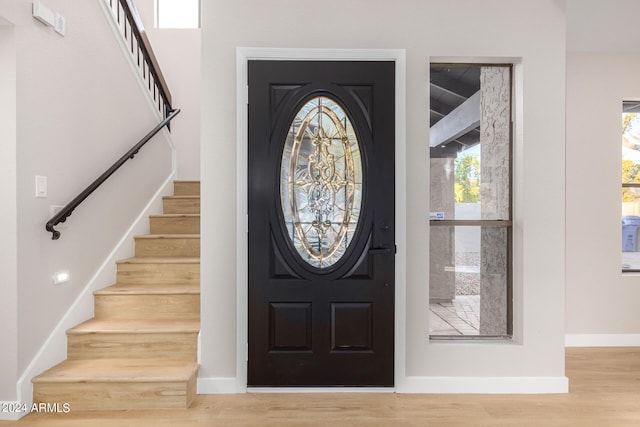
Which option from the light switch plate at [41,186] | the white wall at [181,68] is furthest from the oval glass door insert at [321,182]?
the white wall at [181,68]

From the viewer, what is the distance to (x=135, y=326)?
2928 millimetres

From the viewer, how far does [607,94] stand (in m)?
3.90

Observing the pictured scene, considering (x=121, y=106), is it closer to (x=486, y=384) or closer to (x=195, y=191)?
(x=195, y=191)

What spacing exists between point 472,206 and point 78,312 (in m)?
2.92

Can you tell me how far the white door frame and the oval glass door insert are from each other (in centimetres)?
27

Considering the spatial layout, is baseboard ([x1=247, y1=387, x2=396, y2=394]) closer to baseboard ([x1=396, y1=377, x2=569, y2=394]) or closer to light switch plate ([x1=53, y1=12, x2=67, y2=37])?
baseboard ([x1=396, y1=377, x2=569, y2=394])

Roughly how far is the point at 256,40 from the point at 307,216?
1239 millimetres

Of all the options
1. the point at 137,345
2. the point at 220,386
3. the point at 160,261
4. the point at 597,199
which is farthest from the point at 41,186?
the point at 597,199

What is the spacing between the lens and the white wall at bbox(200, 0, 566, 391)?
2842mm

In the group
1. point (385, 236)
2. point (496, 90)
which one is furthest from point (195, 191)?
point (496, 90)

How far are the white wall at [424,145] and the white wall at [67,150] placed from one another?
983 millimetres

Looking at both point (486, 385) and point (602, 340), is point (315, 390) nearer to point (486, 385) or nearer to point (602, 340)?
point (486, 385)

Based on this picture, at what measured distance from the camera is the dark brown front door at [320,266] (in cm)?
280

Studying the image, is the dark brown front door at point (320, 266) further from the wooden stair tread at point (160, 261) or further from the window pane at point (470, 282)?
the wooden stair tread at point (160, 261)
